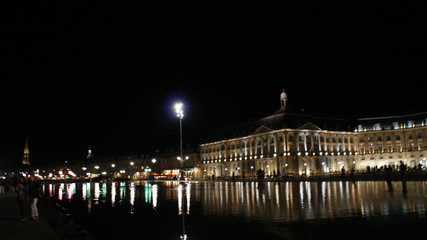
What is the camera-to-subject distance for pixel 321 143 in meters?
106

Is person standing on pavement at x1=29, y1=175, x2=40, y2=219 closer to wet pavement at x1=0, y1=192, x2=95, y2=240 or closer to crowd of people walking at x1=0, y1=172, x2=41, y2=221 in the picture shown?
crowd of people walking at x1=0, y1=172, x2=41, y2=221

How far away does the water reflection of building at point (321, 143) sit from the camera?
331 feet

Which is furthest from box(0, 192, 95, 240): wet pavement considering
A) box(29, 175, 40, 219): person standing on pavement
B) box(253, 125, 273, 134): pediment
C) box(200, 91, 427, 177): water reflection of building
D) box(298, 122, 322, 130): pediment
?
box(298, 122, 322, 130): pediment

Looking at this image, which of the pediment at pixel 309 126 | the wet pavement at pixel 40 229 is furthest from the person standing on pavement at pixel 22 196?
the pediment at pixel 309 126

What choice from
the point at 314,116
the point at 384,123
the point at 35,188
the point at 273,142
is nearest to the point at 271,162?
the point at 273,142

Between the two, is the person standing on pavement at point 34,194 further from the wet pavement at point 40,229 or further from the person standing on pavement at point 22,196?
the wet pavement at point 40,229

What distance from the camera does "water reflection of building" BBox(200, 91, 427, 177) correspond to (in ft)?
331

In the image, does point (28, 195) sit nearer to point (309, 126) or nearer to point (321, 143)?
point (309, 126)

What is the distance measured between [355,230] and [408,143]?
106 meters

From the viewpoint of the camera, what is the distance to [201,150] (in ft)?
450

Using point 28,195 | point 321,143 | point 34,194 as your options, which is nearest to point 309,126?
point 321,143

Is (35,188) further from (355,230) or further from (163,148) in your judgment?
(163,148)

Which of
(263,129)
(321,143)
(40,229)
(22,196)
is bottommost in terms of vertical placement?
(40,229)

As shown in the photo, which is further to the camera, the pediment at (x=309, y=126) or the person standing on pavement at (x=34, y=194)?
the pediment at (x=309, y=126)
